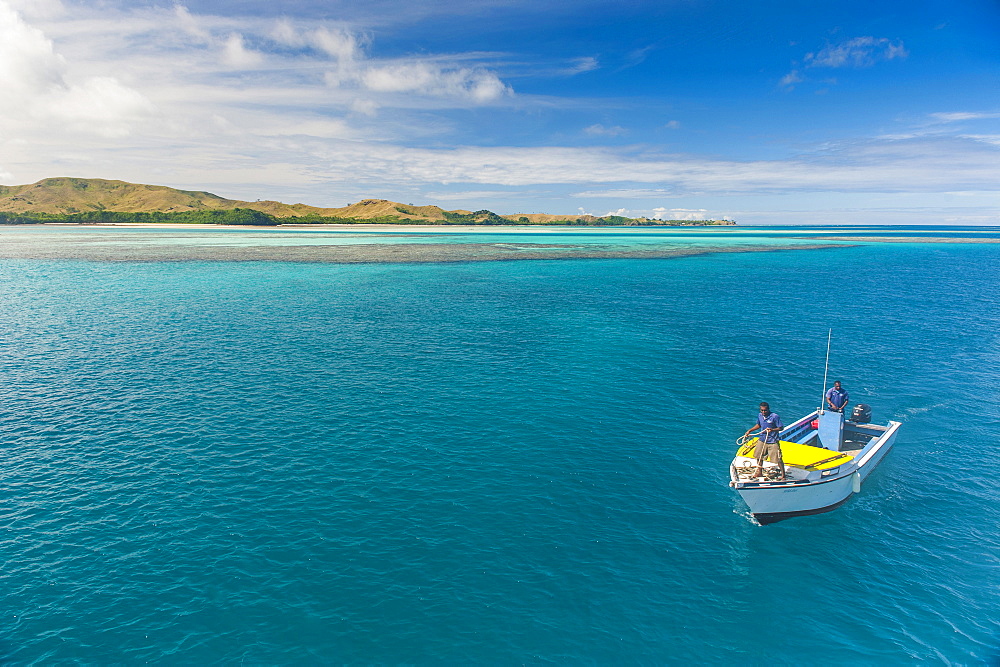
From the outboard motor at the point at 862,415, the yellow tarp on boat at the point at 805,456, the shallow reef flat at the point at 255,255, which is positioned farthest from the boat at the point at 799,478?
the shallow reef flat at the point at 255,255

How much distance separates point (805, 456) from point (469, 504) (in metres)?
15.9

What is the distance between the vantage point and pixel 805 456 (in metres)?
24.9

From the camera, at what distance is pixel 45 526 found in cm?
2192

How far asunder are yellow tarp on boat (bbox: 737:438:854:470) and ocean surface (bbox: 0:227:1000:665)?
7.52 ft

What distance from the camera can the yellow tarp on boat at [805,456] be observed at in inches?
945

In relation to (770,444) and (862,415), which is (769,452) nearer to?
(770,444)

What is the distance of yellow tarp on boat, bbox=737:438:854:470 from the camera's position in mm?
24000

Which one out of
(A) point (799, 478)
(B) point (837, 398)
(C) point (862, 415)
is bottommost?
(A) point (799, 478)

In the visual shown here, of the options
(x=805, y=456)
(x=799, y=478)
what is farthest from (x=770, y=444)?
(x=805, y=456)

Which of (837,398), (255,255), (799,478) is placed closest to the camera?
(799,478)

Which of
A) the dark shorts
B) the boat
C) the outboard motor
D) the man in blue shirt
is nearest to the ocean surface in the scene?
the boat

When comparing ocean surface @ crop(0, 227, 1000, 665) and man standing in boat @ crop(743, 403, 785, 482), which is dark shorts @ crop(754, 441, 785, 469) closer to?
man standing in boat @ crop(743, 403, 785, 482)

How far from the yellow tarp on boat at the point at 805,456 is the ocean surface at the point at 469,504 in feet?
7.52

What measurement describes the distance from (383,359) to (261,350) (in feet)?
38.6
